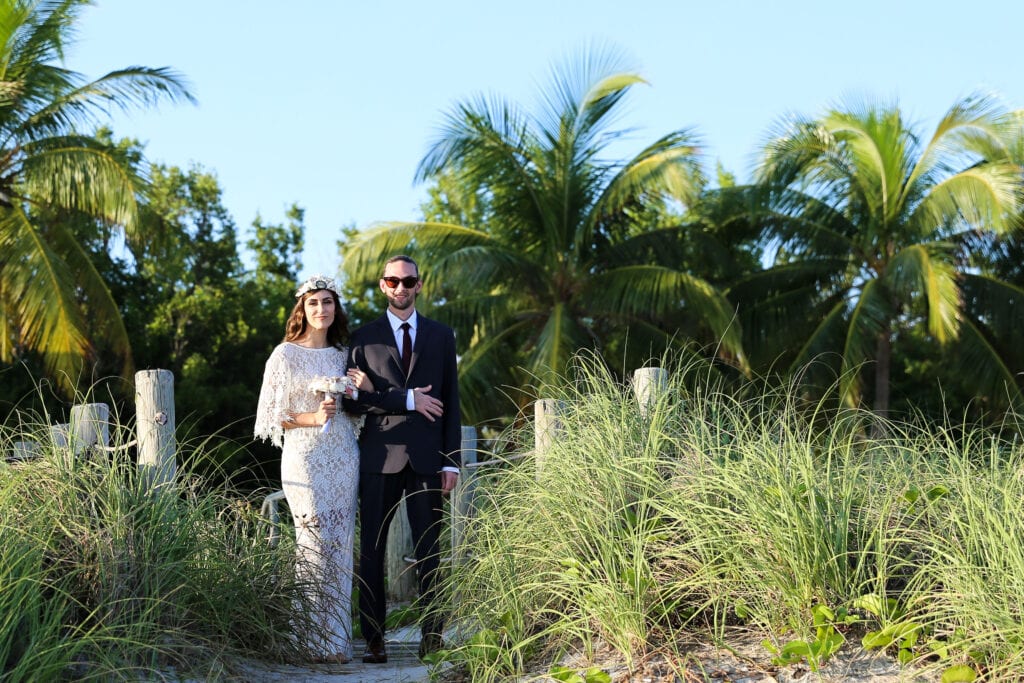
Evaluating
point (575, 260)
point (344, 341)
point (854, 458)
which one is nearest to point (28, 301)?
point (575, 260)

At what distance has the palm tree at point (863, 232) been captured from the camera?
19250mm

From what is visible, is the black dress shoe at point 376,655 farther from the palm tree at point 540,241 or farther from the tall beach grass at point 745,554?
the palm tree at point 540,241

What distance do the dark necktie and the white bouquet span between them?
0.28 meters

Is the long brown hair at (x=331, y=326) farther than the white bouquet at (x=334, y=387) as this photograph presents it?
Yes

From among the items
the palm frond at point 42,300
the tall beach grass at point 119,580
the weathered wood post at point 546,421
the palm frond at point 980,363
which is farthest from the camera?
the palm frond at point 980,363

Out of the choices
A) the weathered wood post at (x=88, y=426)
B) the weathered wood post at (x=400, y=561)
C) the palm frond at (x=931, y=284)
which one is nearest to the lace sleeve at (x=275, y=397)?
the weathered wood post at (x=88, y=426)

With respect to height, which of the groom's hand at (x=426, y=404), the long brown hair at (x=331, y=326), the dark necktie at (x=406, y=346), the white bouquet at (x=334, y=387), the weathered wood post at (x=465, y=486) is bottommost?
the weathered wood post at (x=465, y=486)

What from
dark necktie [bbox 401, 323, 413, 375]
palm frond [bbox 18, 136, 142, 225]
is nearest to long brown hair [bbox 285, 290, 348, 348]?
dark necktie [bbox 401, 323, 413, 375]

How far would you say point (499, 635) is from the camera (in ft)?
17.0

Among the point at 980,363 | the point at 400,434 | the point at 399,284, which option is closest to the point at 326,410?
the point at 400,434

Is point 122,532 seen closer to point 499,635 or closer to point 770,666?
point 499,635

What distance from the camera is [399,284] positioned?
6234 mm

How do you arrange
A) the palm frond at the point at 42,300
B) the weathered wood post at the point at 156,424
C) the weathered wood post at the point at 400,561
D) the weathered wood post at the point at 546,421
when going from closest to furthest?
1. the weathered wood post at the point at 156,424
2. the weathered wood post at the point at 546,421
3. the weathered wood post at the point at 400,561
4. the palm frond at the point at 42,300

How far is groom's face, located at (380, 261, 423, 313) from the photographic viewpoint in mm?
6230
